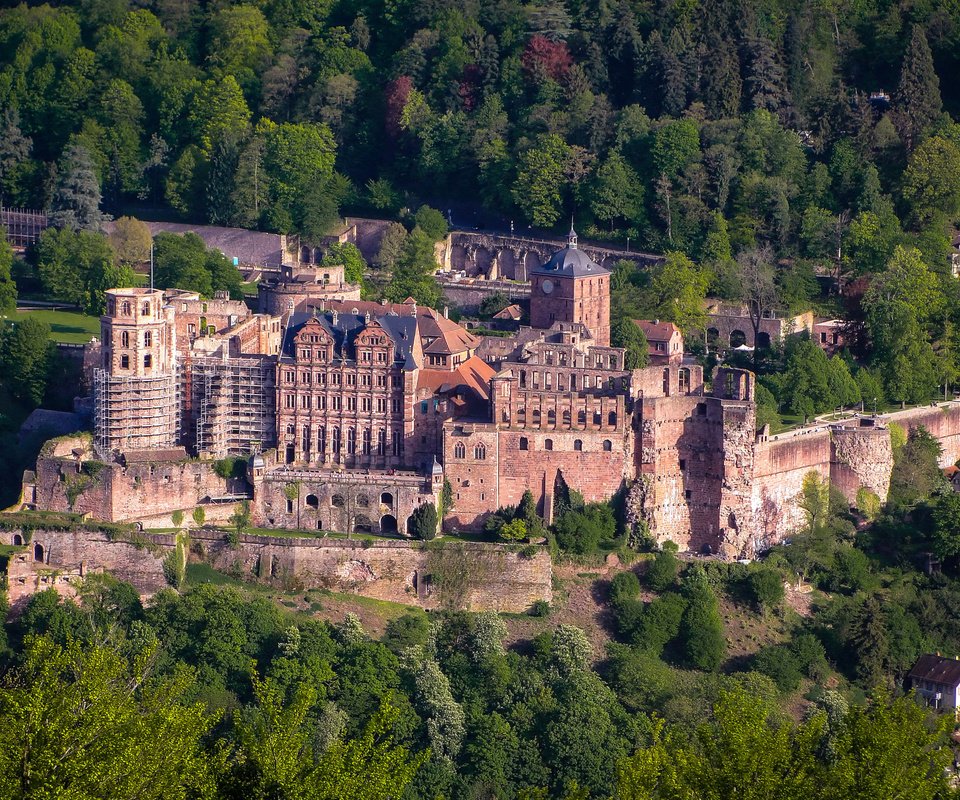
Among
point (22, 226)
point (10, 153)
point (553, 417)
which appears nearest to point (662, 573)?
point (553, 417)

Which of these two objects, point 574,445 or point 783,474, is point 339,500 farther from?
point 783,474

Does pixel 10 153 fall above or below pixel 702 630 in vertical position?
above

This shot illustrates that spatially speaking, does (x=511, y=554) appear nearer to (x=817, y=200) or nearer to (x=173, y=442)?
(x=173, y=442)

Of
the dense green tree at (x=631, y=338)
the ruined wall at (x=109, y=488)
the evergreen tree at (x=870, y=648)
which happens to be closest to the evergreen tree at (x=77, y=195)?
the ruined wall at (x=109, y=488)

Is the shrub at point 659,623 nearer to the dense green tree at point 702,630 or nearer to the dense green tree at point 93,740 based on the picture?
the dense green tree at point 702,630


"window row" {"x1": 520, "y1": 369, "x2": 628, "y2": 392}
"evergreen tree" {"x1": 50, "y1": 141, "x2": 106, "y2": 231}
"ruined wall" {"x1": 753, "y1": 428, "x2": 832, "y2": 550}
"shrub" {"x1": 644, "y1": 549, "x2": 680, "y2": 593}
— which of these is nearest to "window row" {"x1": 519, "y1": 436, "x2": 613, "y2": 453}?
"window row" {"x1": 520, "y1": 369, "x2": 628, "y2": 392}

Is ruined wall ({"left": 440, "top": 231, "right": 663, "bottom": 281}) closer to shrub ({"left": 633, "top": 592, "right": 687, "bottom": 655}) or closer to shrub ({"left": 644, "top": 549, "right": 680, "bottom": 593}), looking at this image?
shrub ({"left": 644, "top": 549, "right": 680, "bottom": 593})
